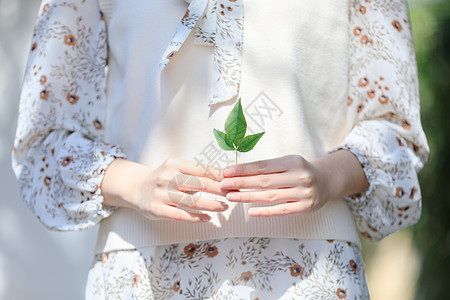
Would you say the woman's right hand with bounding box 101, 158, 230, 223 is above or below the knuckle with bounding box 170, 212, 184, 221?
above

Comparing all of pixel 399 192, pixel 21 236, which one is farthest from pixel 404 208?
pixel 21 236

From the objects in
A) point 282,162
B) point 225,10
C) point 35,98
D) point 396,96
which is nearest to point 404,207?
point 396,96

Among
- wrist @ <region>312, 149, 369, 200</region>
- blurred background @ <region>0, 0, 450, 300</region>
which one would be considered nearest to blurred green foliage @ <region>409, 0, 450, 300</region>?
blurred background @ <region>0, 0, 450, 300</region>

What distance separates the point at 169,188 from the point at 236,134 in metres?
0.13

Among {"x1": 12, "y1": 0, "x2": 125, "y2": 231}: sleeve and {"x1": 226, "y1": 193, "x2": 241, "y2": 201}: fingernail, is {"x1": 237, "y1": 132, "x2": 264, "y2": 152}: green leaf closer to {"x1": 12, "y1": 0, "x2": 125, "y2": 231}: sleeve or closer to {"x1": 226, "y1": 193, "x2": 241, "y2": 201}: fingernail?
{"x1": 226, "y1": 193, "x2": 241, "y2": 201}: fingernail

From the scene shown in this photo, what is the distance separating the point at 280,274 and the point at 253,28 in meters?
0.38

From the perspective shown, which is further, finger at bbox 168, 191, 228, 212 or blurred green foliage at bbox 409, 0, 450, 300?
blurred green foliage at bbox 409, 0, 450, 300

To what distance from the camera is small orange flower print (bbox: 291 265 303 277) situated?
2.78 feet

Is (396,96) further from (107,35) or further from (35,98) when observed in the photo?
(35,98)

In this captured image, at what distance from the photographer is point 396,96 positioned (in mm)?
958

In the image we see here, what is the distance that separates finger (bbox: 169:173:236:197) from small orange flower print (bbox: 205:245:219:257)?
11 centimetres

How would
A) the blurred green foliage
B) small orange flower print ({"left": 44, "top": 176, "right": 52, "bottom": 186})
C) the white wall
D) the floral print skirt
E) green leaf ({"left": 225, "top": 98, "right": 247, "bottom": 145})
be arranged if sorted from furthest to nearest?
the blurred green foliage → the white wall → small orange flower print ({"left": 44, "top": 176, "right": 52, "bottom": 186}) → the floral print skirt → green leaf ({"left": 225, "top": 98, "right": 247, "bottom": 145})

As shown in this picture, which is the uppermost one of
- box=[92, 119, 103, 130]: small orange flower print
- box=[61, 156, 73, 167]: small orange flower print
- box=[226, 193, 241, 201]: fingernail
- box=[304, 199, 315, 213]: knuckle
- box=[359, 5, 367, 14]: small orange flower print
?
box=[359, 5, 367, 14]: small orange flower print

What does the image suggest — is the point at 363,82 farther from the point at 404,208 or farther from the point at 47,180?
the point at 47,180
